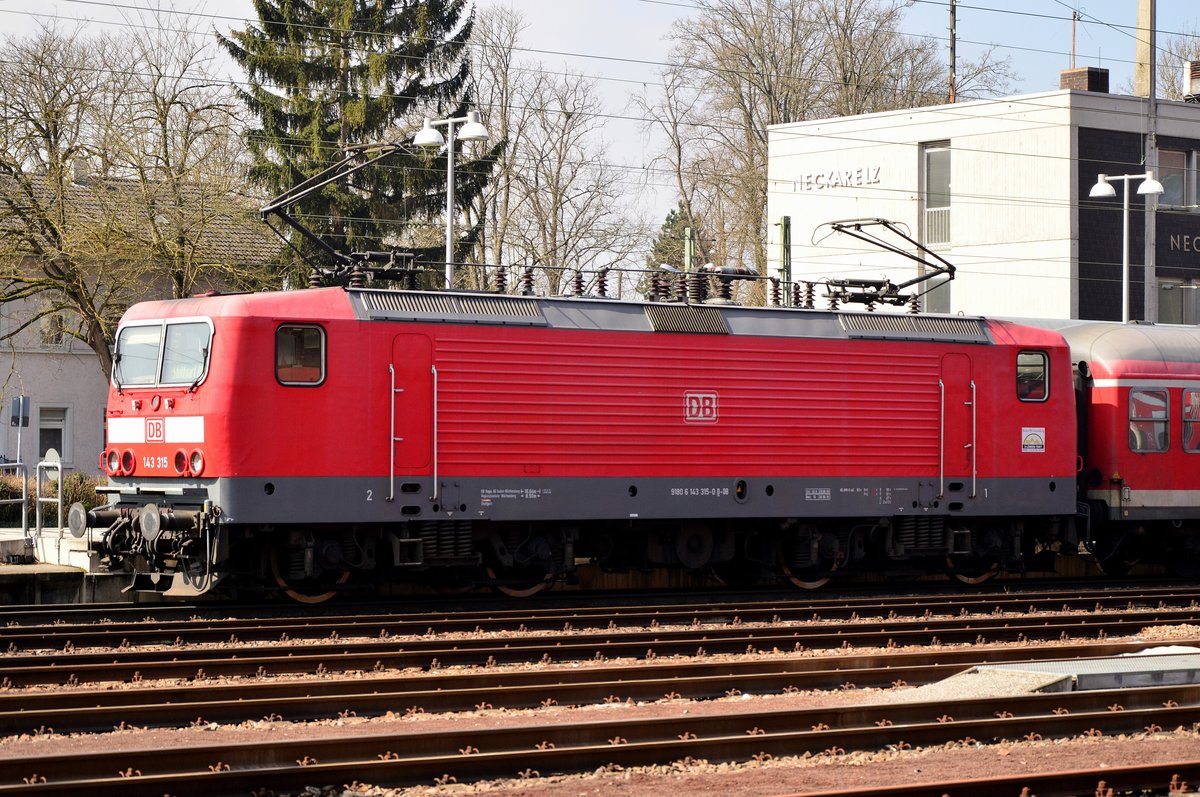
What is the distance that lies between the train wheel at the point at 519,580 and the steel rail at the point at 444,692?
17.6 ft

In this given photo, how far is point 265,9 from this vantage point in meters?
41.2

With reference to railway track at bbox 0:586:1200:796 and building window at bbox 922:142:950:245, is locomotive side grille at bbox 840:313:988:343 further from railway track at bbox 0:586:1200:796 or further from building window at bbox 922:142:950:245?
building window at bbox 922:142:950:245

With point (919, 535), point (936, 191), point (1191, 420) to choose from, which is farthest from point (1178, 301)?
point (919, 535)

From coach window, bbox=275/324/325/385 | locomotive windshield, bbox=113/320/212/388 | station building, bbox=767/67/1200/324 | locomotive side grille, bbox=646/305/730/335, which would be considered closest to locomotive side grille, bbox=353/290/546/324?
coach window, bbox=275/324/325/385

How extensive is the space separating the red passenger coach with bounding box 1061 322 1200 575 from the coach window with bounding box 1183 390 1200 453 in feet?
0.05

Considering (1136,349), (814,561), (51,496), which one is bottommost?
(814,561)

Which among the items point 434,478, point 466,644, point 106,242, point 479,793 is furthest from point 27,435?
point 479,793

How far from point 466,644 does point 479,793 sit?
5.18 metres

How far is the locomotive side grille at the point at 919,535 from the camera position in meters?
20.2

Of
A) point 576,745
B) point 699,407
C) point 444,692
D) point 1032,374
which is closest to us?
point 576,745

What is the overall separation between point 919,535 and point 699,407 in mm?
3853

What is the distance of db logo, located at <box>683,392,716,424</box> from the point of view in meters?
18.7

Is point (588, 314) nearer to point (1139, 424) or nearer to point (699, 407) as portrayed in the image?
point (699, 407)

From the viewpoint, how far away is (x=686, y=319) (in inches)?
739
